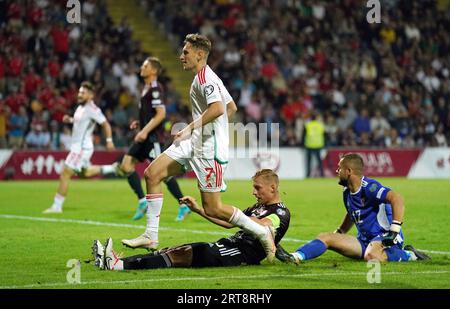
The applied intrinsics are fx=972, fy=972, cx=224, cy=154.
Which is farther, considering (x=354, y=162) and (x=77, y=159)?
(x=77, y=159)

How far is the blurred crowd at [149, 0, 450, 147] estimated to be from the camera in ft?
107

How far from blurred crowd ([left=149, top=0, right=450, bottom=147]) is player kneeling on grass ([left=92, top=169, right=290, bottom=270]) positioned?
21.0 meters

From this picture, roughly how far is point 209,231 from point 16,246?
3.11 m

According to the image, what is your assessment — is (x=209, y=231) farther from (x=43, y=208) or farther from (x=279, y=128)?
(x=279, y=128)

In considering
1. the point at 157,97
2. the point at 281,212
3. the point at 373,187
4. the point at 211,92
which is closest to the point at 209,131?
the point at 211,92

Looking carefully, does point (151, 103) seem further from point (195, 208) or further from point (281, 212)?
point (195, 208)

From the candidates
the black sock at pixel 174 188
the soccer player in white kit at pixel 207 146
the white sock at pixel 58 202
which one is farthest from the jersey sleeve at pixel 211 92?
the white sock at pixel 58 202

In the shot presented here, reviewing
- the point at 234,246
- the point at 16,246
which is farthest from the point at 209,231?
the point at 234,246

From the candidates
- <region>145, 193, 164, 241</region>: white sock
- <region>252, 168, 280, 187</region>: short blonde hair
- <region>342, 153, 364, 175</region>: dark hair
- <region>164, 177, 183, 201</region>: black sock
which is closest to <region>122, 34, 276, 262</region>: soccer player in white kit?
<region>145, 193, 164, 241</region>: white sock

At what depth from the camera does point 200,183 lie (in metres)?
10.3

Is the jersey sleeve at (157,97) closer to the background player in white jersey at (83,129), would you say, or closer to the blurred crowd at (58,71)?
the background player in white jersey at (83,129)

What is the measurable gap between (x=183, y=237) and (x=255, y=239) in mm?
3346

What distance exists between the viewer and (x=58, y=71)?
29.5 meters
